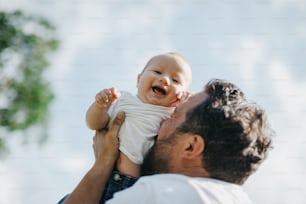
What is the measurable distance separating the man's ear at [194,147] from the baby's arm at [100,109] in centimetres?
14

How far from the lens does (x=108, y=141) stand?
2.87 ft

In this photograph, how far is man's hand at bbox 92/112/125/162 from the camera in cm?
87

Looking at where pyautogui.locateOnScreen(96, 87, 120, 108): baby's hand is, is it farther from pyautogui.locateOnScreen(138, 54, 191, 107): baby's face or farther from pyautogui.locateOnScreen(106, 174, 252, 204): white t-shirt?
pyautogui.locateOnScreen(106, 174, 252, 204): white t-shirt

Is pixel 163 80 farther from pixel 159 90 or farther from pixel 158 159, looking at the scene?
pixel 158 159

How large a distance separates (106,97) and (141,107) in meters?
0.04

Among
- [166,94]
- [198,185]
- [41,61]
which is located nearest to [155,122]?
[166,94]

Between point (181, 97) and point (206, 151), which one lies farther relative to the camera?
point (181, 97)

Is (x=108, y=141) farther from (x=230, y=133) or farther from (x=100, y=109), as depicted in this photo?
(x=230, y=133)

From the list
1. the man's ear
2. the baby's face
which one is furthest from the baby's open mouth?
the man's ear

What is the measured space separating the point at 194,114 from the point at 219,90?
45 millimetres

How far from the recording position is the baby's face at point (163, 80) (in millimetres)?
892

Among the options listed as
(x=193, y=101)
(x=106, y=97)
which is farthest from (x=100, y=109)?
(x=193, y=101)

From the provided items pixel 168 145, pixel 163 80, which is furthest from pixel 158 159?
pixel 163 80

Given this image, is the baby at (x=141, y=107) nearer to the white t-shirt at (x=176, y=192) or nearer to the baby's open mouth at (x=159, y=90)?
the baby's open mouth at (x=159, y=90)
